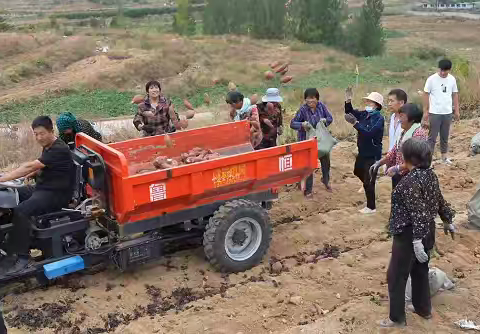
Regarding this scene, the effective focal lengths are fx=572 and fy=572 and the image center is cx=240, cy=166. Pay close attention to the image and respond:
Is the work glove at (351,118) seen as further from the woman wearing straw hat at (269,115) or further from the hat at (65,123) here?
the hat at (65,123)

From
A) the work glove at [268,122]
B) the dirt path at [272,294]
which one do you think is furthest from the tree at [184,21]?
the dirt path at [272,294]

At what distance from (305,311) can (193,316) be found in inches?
39.5

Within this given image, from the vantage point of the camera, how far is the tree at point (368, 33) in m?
42.8

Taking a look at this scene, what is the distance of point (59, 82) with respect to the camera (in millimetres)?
28562

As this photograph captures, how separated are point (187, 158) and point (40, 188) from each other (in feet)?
5.37

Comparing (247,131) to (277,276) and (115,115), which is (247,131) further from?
(115,115)

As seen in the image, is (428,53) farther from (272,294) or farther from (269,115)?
(272,294)

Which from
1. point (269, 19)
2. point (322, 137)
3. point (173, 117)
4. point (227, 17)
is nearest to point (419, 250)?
point (322, 137)

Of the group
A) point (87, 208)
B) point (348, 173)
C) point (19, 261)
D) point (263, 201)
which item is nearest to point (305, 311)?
point (263, 201)

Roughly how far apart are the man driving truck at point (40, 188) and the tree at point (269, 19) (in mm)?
44417

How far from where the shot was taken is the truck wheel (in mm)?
5645

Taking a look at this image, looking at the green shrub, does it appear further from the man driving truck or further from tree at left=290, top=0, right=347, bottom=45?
the man driving truck

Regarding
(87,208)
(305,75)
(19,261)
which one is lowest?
(305,75)

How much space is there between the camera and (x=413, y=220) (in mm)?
4312
